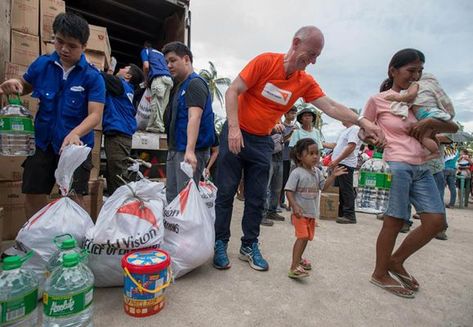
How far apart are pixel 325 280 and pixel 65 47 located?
2.34 m

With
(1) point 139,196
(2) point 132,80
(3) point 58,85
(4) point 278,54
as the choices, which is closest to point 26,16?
(2) point 132,80

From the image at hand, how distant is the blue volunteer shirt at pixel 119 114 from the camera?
2.75 meters

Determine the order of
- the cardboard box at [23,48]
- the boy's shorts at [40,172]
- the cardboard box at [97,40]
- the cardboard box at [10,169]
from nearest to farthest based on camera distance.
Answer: the boy's shorts at [40,172], the cardboard box at [10,169], the cardboard box at [23,48], the cardboard box at [97,40]

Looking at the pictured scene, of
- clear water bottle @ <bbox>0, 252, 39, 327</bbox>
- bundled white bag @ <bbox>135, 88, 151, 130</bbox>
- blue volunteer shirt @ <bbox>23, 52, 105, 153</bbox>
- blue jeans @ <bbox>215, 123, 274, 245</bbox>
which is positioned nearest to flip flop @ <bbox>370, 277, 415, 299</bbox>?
blue jeans @ <bbox>215, 123, 274, 245</bbox>

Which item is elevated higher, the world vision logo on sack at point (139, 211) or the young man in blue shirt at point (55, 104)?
the young man in blue shirt at point (55, 104)

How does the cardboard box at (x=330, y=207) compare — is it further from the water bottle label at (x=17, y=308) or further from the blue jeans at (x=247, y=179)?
the water bottle label at (x=17, y=308)

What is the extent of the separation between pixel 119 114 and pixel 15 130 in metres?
1.25

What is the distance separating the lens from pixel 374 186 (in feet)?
6.06

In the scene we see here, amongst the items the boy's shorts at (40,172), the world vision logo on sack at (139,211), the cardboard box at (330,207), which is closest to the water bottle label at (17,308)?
the world vision logo on sack at (139,211)

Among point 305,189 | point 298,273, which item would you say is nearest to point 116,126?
point 305,189

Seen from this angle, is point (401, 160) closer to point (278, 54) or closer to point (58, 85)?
point (278, 54)

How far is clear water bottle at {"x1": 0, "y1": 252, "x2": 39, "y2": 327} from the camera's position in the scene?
116 cm

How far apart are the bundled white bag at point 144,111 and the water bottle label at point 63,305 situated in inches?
116

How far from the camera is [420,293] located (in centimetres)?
193
